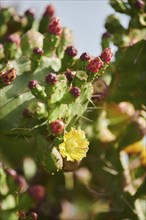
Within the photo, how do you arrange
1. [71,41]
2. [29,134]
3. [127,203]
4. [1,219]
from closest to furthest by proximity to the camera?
[1,219]
[29,134]
[71,41]
[127,203]

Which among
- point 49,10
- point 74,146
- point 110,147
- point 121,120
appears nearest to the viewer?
point 74,146

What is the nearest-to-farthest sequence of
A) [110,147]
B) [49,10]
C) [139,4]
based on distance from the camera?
[139,4], [49,10], [110,147]

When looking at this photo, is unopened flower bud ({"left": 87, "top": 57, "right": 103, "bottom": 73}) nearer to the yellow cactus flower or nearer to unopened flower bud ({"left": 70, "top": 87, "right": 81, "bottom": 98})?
unopened flower bud ({"left": 70, "top": 87, "right": 81, "bottom": 98})

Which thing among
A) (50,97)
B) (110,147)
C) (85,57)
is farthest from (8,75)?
(110,147)

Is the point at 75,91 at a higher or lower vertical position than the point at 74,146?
higher

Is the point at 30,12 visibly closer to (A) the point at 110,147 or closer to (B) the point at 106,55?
(A) the point at 110,147

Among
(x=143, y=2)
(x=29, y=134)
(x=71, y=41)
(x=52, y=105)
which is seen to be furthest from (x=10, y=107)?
(x=143, y=2)

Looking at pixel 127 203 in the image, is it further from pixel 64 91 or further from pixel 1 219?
pixel 1 219
